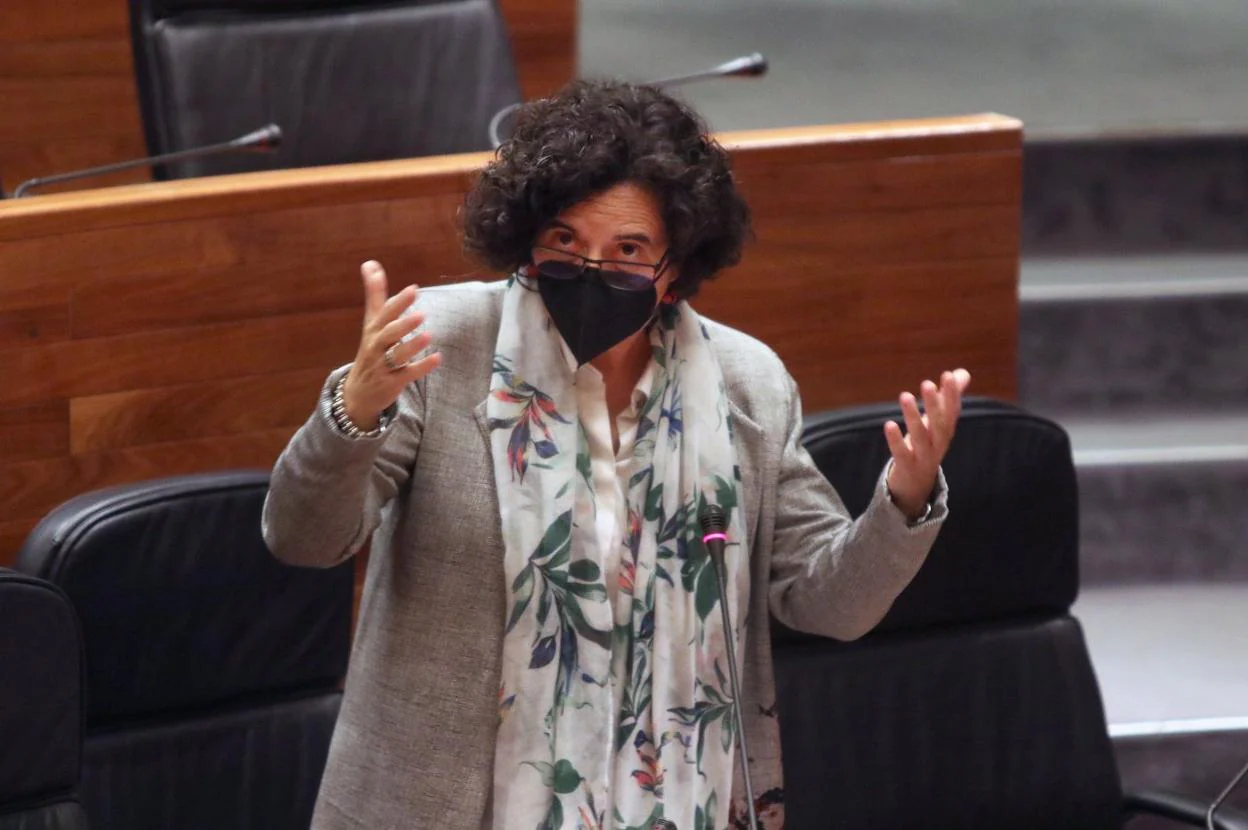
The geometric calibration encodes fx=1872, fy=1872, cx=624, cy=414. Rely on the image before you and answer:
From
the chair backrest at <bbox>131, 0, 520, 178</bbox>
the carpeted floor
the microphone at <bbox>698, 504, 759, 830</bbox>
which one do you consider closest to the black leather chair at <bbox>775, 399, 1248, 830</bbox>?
the microphone at <bbox>698, 504, 759, 830</bbox>

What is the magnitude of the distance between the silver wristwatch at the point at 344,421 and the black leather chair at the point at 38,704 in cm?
20

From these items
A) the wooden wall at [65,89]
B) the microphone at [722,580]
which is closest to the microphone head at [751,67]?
the wooden wall at [65,89]

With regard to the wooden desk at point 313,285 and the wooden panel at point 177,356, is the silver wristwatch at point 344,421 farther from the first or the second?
the wooden panel at point 177,356

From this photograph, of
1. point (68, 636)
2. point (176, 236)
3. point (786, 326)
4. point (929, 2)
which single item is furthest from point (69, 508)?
point (929, 2)

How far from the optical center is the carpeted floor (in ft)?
7.34

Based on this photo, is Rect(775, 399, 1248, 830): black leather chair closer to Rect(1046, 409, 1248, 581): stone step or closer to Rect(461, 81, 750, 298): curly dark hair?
Rect(461, 81, 750, 298): curly dark hair

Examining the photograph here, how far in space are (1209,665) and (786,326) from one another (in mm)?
451

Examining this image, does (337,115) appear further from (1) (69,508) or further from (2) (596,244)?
(2) (596,244)

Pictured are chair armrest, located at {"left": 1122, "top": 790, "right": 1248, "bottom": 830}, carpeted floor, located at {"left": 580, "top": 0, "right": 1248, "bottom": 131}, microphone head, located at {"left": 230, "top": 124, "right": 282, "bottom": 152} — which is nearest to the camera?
chair armrest, located at {"left": 1122, "top": 790, "right": 1248, "bottom": 830}

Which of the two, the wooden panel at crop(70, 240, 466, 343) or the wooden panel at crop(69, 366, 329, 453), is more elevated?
the wooden panel at crop(70, 240, 466, 343)

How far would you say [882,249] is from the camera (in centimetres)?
141

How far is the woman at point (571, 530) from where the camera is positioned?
864mm

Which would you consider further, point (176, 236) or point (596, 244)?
point (176, 236)

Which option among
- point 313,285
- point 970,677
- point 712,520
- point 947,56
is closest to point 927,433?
point 712,520
